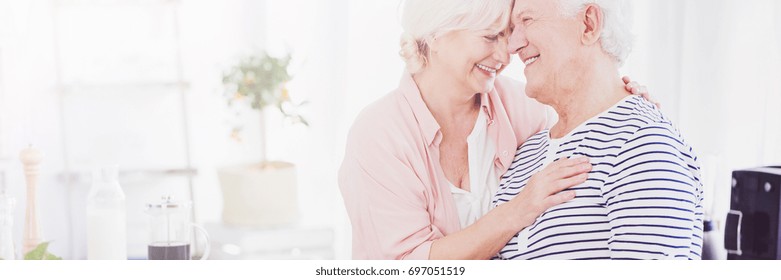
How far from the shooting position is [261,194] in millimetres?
1702

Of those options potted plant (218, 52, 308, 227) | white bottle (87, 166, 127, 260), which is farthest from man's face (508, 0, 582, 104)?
white bottle (87, 166, 127, 260)

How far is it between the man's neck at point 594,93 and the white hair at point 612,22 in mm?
33

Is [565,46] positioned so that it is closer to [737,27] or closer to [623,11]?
[623,11]

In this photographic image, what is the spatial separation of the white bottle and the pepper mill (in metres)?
0.11

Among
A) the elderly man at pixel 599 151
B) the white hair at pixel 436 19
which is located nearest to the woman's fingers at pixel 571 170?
the elderly man at pixel 599 151

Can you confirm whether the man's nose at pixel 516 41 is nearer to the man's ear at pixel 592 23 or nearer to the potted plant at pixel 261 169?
the man's ear at pixel 592 23

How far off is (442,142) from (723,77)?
1.98 feet

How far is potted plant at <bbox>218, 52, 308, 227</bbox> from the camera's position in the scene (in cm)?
168

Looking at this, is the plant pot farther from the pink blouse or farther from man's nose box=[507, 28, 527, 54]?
man's nose box=[507, 28, 527, 54]

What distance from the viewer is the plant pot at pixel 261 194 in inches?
67.1

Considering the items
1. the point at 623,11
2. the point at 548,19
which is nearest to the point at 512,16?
the point at 548,19

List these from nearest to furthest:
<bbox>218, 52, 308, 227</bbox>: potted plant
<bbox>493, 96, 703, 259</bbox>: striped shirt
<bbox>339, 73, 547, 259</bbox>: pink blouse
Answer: <bbox>493, 96, 703, 259</bbox>: striped shirt < <bbox>339, 73, 547, 259</bbox>: pink blouse < <bbox>218, 52, 308, 227</bbox>: potted plant

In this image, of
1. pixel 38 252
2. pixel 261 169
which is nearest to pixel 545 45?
pixel 261 169
